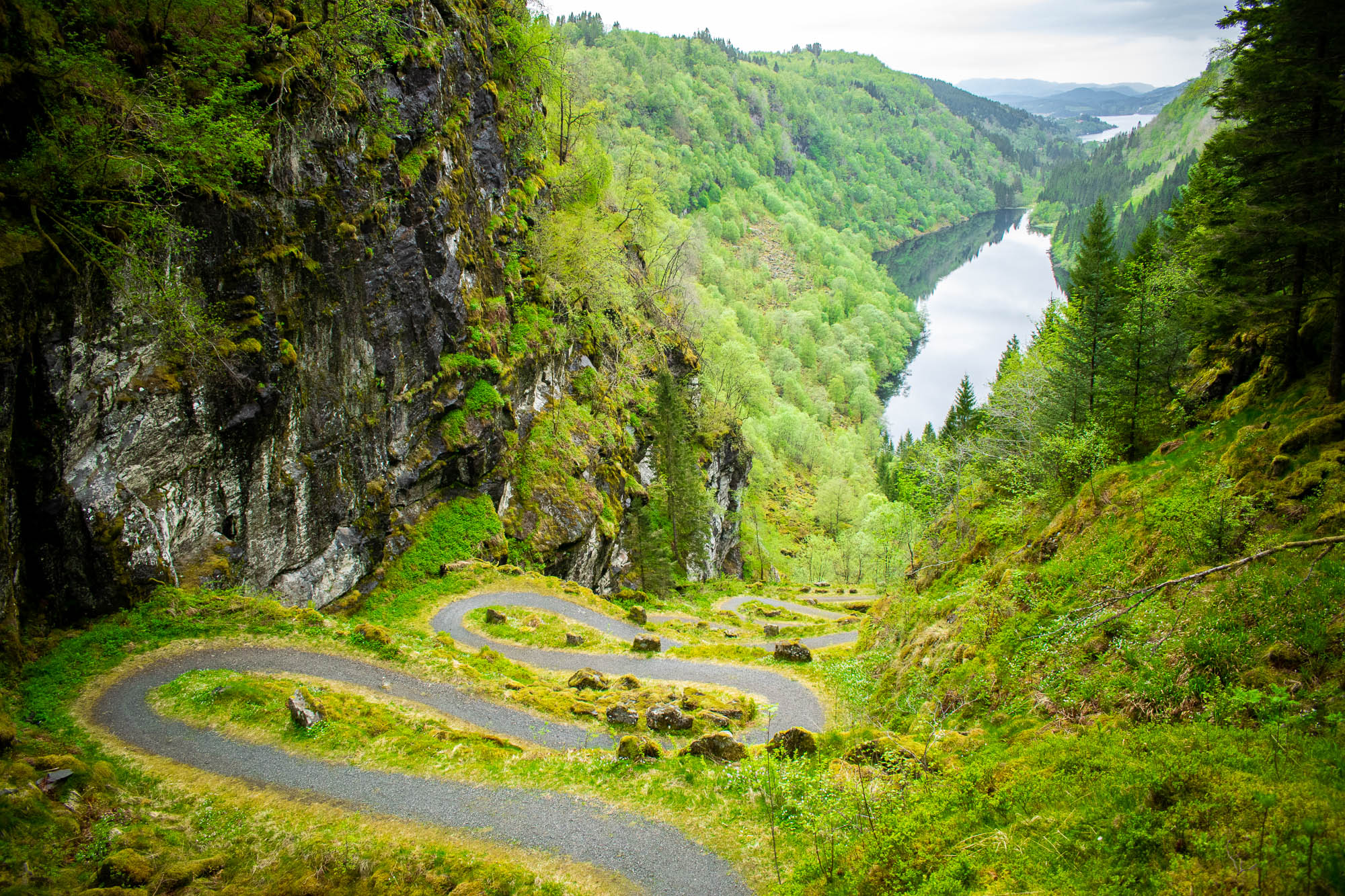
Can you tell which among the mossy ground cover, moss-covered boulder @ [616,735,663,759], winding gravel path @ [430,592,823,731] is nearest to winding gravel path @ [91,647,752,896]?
moss-covered boulder @ [616,735,663,759]

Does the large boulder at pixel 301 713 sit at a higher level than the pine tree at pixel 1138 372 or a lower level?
lower

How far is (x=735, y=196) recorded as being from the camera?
519 ft

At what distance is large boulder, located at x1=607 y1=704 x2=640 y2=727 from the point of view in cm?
1438

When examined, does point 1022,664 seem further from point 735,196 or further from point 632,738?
point 735,196

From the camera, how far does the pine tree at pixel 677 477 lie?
4019 cm

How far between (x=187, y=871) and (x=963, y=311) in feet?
543

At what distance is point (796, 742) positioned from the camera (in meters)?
12.1

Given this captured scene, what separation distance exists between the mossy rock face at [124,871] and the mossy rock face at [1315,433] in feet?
66.6

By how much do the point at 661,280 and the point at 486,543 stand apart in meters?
35.6

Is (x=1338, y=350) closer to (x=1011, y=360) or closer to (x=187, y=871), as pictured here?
(x=187, y=871)

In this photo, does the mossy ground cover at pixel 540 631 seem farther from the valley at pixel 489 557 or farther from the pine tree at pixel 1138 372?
the pine tree at pixel 1138 372

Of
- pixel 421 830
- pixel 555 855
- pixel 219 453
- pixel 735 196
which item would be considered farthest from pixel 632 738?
pixel 735 196

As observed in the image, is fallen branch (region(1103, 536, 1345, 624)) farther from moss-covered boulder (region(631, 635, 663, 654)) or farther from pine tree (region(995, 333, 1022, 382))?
Answer: pine tree (region(995, 333, 1022, 382))

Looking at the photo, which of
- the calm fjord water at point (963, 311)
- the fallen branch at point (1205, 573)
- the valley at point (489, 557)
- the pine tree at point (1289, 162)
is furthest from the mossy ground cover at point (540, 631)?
the calm fjord water at point (963, 311)
